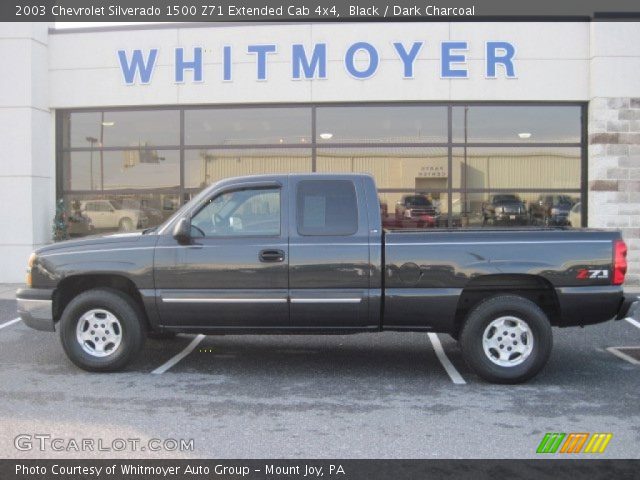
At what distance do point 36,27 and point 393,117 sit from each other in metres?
7.24

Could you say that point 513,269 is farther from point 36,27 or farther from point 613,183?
point 36,27

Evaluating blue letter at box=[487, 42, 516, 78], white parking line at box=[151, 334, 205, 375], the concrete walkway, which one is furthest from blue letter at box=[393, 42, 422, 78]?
the concrete walkway

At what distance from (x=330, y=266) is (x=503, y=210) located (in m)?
8.28

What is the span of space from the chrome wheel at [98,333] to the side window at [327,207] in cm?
202

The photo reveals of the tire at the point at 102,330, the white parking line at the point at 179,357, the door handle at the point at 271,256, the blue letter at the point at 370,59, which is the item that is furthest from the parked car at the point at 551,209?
the tire at the point at 102,330

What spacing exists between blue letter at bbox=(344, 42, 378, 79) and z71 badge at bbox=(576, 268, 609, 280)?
8114 mm

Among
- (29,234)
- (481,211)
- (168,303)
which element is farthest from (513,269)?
(29,234)

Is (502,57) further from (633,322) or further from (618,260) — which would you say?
(618,260)

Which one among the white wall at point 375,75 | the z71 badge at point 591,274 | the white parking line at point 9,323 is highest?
the white wall at point 375,75

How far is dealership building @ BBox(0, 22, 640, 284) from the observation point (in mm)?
13383

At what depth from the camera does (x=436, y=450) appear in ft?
15.3

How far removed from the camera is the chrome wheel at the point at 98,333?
6.71m

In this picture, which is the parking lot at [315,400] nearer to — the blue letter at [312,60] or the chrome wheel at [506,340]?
the chrome wheel at [506,340]

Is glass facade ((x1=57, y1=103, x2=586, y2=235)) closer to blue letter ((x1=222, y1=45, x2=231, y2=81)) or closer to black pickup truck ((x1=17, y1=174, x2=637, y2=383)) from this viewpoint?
blue letter ((x1=222, y1=45, x2=231, y2=81))
